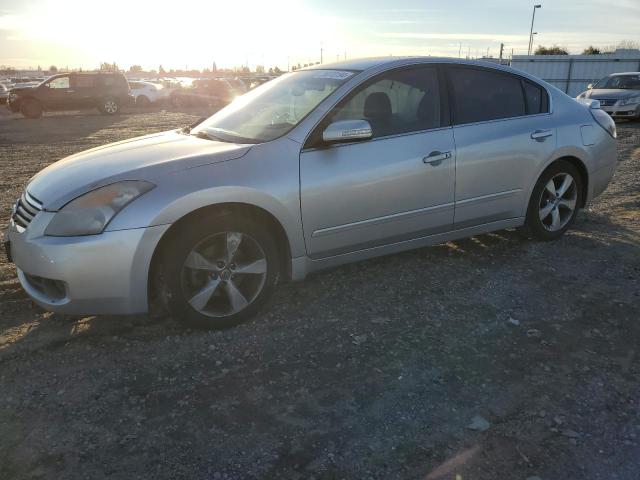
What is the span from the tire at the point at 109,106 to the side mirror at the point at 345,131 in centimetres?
2042

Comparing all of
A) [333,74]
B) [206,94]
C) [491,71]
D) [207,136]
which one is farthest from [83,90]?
[491,71]

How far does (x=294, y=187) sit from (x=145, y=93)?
85.8 ft

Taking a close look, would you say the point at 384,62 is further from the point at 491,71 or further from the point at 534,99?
the point at 534,99

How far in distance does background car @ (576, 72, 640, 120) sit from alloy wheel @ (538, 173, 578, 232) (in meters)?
13.0

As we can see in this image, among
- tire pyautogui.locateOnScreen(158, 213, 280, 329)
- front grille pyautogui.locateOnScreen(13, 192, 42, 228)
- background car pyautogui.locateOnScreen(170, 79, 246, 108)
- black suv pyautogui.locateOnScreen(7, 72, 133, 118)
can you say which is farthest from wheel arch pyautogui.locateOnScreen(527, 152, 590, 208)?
background car pyautogui.locateOnScreen(170, 79, 246, 108)

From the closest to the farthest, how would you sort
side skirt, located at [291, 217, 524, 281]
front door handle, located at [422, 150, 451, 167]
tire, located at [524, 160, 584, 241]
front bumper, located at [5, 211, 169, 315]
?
front bumper, located at [5, 211, 169, 315], side skirt, located at [291, 217, 524, 281], front door handle, located at [422, 150, 451, 167], tire, located at [524, 160, 584, 241]

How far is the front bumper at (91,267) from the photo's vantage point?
3031mm

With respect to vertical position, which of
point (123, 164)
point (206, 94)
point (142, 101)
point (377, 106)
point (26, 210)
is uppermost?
point (377, 106)

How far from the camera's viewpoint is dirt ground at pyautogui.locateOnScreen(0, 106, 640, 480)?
2.36 metres

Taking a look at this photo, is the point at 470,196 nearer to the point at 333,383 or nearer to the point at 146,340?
the point at 333,383

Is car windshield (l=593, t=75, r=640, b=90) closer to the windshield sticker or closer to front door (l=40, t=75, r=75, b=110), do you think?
the windshield sticker

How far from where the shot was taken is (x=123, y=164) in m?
3.42

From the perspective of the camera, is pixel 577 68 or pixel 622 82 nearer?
pixel 622 82

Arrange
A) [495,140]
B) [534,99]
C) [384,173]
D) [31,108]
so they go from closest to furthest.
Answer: [384,173] → [495,140] → [534,99] → [31,108]
